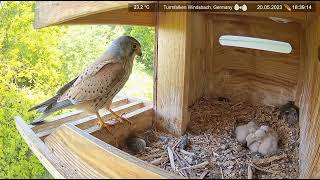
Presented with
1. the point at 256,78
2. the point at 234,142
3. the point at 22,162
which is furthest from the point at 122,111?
the point at 22,162

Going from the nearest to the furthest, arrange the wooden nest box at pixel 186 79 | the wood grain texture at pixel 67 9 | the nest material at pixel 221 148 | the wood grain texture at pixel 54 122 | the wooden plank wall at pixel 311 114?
the wood grain texture at pixel 67 9 < the wooden nest box at pixel 186 79 < the wooden plank wall at pixel 311 114 < the nest material at pixel 221 148 < the wood grain texture at pixel 54 122

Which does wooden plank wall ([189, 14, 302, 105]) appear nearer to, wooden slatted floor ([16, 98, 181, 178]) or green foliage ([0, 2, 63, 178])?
wooden slatted floor ([16, 98, 181, 178])

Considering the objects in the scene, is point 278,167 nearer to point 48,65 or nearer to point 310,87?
point 310,87

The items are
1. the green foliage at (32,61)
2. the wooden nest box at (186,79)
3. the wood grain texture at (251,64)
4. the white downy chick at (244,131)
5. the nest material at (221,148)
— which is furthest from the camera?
the green foliage at (32,61)

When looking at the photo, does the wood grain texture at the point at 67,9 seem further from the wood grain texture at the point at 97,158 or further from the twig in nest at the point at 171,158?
the twig in nest at the point at 171,158

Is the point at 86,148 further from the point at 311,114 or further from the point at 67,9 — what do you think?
the point at 311,114

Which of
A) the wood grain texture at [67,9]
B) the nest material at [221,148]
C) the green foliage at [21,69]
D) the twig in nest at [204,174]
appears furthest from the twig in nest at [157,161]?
the green foliage at [21,69]

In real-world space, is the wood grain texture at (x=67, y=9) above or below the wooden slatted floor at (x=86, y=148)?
above
